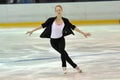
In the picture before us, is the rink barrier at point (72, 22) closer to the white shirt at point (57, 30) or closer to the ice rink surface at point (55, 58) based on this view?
the ice rink surface at point (55, 58)

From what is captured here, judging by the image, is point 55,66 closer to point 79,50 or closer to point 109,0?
point 79,50

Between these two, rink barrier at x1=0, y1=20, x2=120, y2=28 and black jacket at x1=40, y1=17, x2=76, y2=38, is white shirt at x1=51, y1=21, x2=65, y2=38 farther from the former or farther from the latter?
rink barrier at x1=0, y1=20, x2=120, y2=28

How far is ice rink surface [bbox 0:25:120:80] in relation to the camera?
7.17 metres

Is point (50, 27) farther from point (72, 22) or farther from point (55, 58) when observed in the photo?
point (72, 22)

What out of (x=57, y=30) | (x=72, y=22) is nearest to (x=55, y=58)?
(x=57, y=30)

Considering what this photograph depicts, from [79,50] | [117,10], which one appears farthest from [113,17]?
[79,50]

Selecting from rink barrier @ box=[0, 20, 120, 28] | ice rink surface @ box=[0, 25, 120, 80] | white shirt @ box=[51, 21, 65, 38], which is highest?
white shirt @ box=[51, 21, 65, 38]

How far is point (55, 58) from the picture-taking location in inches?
360

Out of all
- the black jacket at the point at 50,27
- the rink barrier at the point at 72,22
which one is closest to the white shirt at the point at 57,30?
the black jacket at the point at 50,27

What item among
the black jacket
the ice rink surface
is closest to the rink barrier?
the ice rink surface

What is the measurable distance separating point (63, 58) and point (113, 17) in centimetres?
1101

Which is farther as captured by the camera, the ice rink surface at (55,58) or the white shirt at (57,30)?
the ice rink surface at (55,58)

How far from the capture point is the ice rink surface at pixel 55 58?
717cm

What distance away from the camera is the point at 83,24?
1758cm
